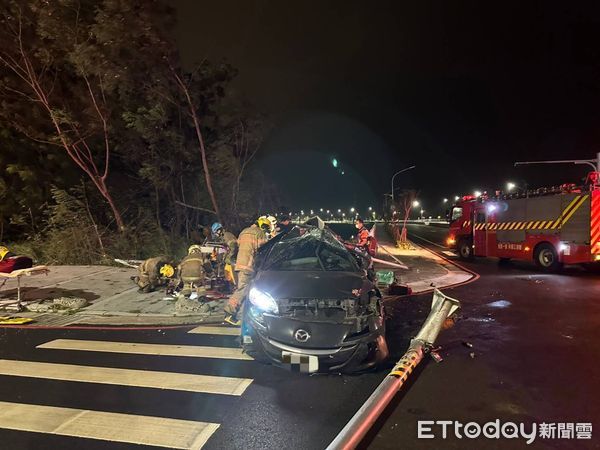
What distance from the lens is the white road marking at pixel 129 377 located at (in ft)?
15.9

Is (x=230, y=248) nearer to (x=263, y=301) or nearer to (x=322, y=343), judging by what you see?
(x=263, y=301)

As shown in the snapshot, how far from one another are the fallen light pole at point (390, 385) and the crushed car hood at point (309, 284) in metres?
0.99

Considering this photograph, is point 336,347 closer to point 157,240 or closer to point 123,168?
point 157,240

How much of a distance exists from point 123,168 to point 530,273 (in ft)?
58.2

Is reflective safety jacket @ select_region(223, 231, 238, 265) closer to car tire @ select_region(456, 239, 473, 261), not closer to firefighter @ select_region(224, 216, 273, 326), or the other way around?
firefighter @ select_region(224, 216, 273, 326)

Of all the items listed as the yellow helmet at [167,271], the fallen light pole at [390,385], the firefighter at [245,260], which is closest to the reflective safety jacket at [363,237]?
the firefighter at [245,260]

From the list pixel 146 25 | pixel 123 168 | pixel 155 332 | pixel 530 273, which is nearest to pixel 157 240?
pixel 123 168

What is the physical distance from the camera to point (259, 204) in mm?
25703

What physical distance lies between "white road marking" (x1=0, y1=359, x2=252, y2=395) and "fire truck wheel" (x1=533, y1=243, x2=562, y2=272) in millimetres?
13063

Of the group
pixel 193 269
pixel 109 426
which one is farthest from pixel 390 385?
pixel 193 269

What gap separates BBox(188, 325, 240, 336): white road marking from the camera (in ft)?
23.6

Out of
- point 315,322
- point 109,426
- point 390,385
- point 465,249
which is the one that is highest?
point 465,249

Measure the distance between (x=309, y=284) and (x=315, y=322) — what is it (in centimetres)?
66

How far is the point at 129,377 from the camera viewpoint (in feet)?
17.1
